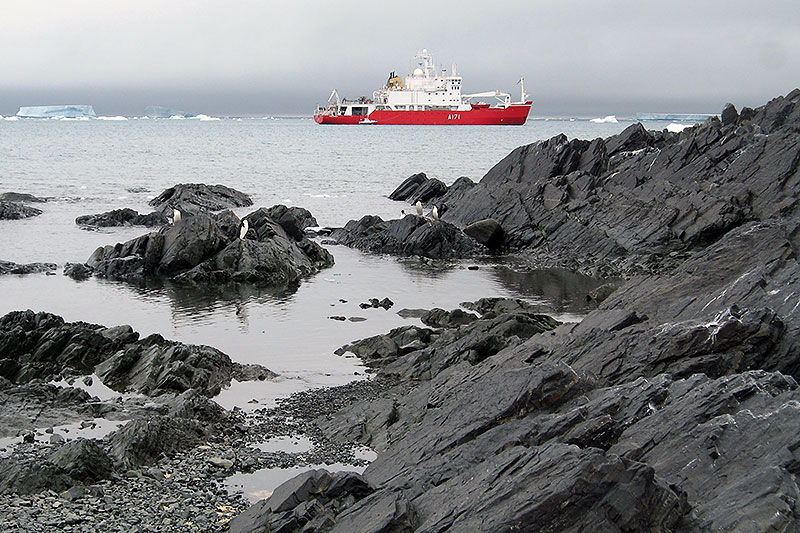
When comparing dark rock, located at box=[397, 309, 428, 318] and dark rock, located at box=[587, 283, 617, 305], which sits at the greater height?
dark rock, located at box=[587, 283, 617, 305]

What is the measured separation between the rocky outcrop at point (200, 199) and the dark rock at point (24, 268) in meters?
14.1

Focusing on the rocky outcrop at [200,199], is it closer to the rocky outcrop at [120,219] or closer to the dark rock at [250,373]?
the rocky outcrop at [120,219]

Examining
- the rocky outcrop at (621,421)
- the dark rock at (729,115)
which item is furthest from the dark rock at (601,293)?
the dark rock at (729,115)

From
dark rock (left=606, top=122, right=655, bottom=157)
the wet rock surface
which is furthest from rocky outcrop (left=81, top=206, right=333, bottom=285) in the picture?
dark rock (left=606, top=122, right=655, bottom=157)

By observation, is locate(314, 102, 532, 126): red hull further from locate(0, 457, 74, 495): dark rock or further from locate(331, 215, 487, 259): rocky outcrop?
locate(0, 457, 74, 495): dark rock

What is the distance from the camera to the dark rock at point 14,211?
134 feet

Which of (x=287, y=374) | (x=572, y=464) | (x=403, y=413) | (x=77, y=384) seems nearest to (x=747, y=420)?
(x=572, y=464)

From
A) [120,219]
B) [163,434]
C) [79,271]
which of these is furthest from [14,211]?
[163,434]

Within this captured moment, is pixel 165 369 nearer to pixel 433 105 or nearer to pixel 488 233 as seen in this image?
→ pixel 488 233

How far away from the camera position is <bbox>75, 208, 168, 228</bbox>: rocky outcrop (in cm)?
3938

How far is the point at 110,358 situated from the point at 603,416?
10868 mm

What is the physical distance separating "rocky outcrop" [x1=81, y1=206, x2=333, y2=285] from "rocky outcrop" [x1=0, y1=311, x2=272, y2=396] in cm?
906

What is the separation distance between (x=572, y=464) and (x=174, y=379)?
960 centimetres

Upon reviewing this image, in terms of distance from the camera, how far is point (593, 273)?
28125mm
